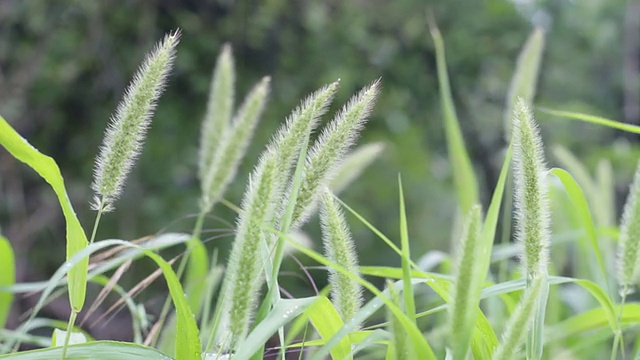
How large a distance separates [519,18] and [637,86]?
1267 mm

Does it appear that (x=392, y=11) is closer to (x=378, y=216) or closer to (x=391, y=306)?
(x=378, y=216)

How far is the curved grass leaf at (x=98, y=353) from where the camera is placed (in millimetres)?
584

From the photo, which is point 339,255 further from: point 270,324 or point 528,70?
point 528,70

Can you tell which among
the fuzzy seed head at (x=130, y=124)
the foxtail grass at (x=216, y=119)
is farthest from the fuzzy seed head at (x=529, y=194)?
the foxtail grass at (x=216, y=119)

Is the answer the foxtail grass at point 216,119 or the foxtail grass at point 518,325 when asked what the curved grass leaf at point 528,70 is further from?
the foxtail grass at point 518,325

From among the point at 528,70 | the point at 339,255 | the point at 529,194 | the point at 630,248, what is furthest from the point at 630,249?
the point at 528,70

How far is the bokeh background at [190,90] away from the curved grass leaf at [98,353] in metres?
2.15

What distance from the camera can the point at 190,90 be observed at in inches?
120

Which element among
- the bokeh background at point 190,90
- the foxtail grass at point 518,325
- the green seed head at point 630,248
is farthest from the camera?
the bokeh background at point 190,90

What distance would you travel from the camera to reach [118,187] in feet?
1.99

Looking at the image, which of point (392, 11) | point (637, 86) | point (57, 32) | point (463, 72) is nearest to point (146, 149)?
point (57, 32)

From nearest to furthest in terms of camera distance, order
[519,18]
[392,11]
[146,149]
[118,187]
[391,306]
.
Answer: [391,306] → [118,187] → [146,149] → [392,11] → [519,18]

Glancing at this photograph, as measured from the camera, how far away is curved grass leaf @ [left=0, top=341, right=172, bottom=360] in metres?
0.58

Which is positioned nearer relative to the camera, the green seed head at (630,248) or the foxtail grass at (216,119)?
the green seed head at (630,248)
